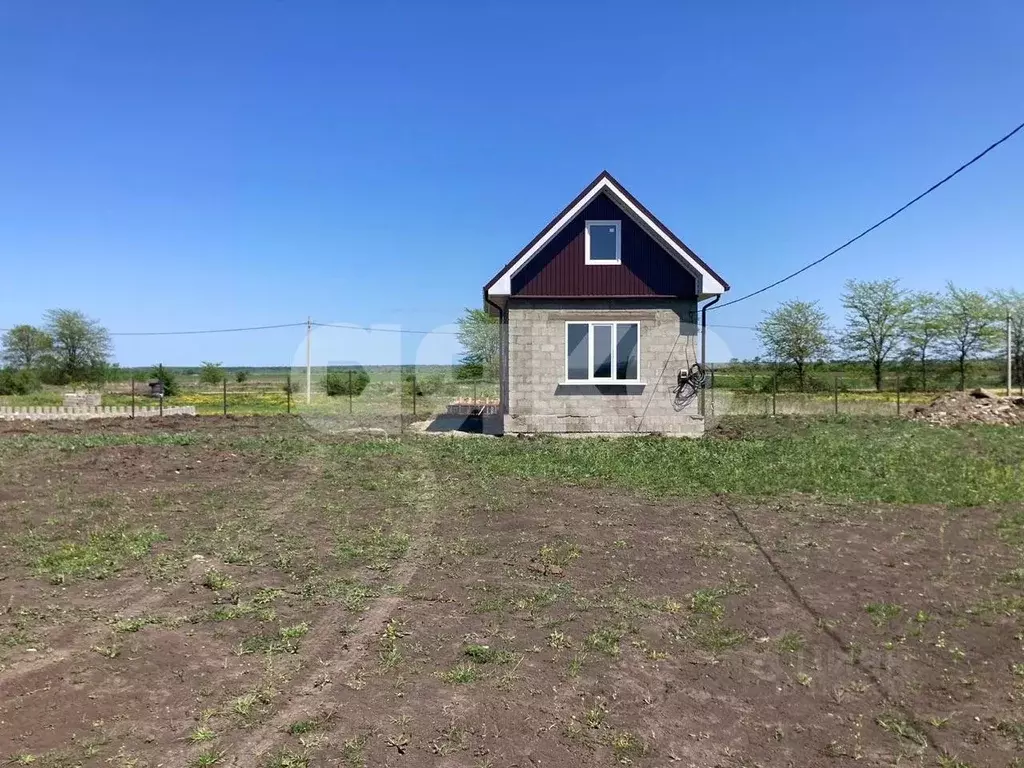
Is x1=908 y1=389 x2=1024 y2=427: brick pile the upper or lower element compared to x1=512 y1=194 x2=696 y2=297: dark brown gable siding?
lower

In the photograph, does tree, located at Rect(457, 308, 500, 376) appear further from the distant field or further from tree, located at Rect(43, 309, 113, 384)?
tree, located at Rect(43, 309, 113, 384)

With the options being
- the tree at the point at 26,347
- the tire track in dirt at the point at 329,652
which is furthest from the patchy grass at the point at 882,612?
the tree at the point at 26,347

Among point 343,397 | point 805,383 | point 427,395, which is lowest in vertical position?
point 343,397

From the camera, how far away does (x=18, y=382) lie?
123 feet

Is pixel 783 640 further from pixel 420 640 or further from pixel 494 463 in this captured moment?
pixel 494 463

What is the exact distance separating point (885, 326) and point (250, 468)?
131 feet

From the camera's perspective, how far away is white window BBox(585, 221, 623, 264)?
15.5 meters

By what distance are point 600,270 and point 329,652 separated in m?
12.7

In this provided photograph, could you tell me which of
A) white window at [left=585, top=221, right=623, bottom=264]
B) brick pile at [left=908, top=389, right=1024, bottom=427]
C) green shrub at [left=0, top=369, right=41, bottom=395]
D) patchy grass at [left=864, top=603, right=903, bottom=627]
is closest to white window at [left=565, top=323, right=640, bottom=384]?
white window at [left=585, top=221, right=623, bottom=264]

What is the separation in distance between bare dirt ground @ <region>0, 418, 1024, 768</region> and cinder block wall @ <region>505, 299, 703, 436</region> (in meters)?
7.08

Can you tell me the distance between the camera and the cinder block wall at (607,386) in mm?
15508

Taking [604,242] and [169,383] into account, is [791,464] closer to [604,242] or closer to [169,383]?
[604,242]

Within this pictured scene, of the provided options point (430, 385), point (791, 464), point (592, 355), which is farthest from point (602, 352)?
point (430, 385)

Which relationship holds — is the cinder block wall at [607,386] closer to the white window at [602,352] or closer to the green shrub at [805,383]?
the white window at [602,352]
